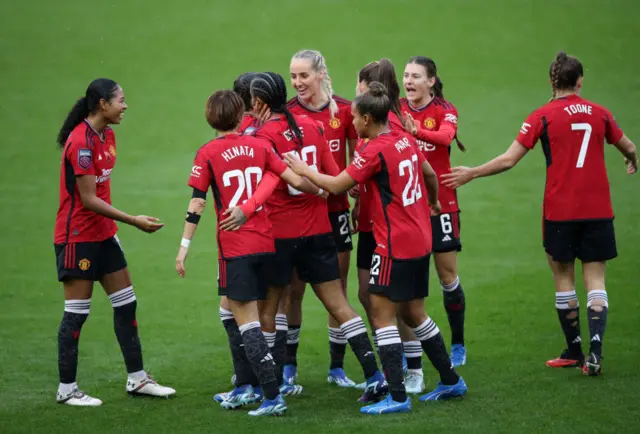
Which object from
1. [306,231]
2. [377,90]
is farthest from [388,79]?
[306,231]

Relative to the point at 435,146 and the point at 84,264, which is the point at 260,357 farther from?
the point at 435,146

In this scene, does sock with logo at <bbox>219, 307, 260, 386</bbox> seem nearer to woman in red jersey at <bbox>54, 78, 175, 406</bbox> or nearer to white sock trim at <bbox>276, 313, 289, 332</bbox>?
white sock trim at <bbox>276, 313, 289, 332</bbox>

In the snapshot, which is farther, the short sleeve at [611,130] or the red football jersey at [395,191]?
the short sleeve at [611,130]

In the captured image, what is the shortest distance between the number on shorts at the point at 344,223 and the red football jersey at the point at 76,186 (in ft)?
5.43

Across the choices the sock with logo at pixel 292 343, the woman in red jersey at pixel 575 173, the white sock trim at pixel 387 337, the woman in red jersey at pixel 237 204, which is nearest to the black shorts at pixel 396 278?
the white sock trim at pixel 387 337

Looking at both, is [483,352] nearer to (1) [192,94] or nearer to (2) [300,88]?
Result: (2) [300,88]

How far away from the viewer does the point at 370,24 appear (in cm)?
1789

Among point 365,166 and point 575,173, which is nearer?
point 365,166

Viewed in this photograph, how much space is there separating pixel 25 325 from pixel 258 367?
362 centimetres

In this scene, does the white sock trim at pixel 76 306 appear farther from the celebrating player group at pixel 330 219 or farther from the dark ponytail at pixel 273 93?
the dark ponytail at pixel 273 93

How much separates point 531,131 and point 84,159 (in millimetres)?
3144

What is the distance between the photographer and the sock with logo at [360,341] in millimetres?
6496

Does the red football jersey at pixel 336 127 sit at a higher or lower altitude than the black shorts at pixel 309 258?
higher

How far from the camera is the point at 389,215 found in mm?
6172
